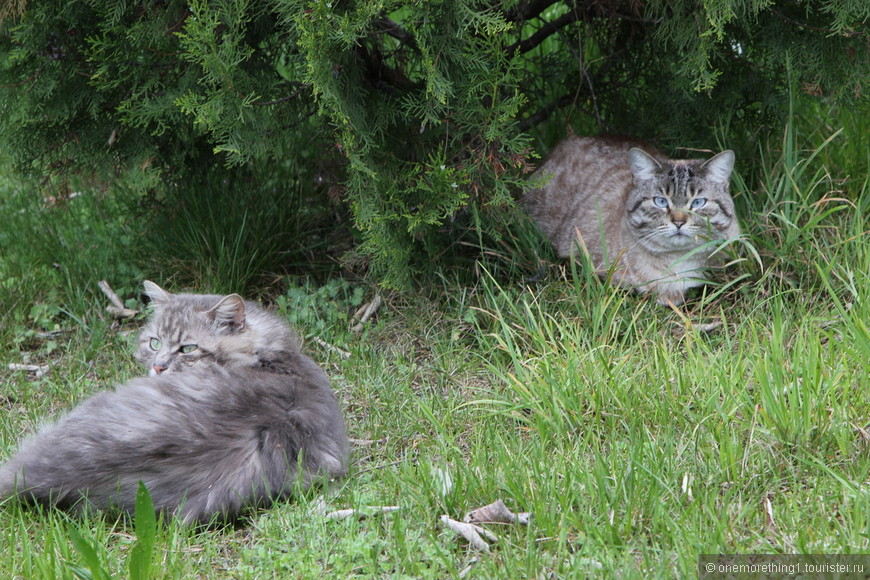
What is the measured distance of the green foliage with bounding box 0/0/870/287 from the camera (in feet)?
11.8

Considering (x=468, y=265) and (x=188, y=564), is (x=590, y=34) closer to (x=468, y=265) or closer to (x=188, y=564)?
(x=468, y=265)

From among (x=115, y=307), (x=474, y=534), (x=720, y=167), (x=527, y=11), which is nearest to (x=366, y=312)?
(x=115, y=307)

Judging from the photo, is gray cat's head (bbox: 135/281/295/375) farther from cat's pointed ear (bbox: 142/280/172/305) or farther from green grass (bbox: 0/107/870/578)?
green grass (bbox: 0/107/870/578)

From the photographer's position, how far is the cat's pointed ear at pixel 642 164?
4.23m

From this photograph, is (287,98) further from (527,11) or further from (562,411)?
(562,411)

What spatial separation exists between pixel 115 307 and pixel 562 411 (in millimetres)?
2668

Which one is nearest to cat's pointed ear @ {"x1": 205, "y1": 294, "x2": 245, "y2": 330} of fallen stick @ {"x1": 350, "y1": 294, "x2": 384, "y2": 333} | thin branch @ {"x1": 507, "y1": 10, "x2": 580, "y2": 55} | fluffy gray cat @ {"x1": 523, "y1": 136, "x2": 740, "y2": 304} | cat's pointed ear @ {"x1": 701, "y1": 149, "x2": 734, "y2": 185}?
fallen stick @ {"x1": 350, "y1": 294, "x2": 384, "y2": 333}

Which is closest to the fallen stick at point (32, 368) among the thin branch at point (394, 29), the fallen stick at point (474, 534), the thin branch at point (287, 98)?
the thin branch at point (287, 98)

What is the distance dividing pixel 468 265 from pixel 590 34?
60.4 inches

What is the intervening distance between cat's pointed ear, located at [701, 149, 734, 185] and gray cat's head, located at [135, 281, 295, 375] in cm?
214

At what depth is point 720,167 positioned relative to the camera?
13.6ft

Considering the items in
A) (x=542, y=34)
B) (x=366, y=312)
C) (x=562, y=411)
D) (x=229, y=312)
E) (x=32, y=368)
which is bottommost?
(x=32, y=368)

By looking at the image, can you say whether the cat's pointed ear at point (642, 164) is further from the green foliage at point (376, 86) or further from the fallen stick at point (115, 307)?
the fallen stick at point (115, 307)

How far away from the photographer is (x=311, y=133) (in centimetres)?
476
